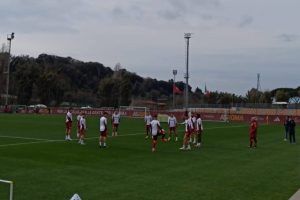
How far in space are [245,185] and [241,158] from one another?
8015mm

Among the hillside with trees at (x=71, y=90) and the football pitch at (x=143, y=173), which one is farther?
the hillside with trees at (x=71, y=90)

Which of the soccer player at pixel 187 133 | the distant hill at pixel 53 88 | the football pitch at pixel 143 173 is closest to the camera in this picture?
the football pitch at pixel 143 173

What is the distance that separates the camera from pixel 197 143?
29859mm

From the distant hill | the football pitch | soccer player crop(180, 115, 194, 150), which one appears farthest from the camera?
the distant hill

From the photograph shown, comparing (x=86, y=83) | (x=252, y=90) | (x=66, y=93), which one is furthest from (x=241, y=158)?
(x=86, y=83)

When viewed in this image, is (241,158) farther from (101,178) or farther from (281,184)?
(101,178)

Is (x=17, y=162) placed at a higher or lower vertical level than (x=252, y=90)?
lower

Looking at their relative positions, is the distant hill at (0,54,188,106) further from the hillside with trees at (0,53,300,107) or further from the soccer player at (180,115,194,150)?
the soccer player at (180,115,194,150)

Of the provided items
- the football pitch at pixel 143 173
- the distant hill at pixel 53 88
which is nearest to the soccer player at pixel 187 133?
the football pitch at pixel 143 173

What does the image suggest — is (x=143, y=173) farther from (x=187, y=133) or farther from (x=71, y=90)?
(x=71, y=90)

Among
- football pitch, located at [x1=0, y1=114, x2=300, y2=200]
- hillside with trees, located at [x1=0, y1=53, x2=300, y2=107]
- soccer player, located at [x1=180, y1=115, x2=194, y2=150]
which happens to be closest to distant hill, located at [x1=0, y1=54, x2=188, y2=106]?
hillside with trees, located at [x1=0, y1=53, x2=300, y2=107]

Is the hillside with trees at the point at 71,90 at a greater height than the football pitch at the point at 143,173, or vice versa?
the hillside with trees at the point at 71,90

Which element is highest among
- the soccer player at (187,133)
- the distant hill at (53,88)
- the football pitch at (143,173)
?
the distant hill at (53,88)

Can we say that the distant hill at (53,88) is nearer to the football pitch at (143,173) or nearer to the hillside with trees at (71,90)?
the hillside with trees at (71,90)
